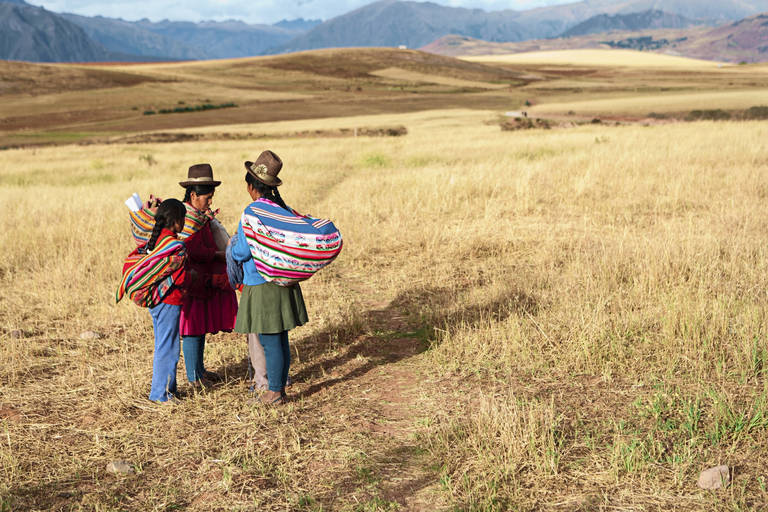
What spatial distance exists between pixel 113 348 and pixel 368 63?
140033mm

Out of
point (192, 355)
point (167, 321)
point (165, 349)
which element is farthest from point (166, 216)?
point (192, 355)

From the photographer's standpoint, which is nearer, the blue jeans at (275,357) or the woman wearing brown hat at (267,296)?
the woman wearing brown hat at (267,296)

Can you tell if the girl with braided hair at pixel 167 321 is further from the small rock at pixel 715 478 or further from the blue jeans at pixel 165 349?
the small rock at pixel 715 478

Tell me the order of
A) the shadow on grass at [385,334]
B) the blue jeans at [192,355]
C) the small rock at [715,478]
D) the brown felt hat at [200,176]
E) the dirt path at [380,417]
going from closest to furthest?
the small rock at [715,478], the dirt path at [380,417], the brown felt hat at [200,176], the blue jeans at [192,355], the shadow on grass at [385,334]

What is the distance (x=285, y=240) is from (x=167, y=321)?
142cm

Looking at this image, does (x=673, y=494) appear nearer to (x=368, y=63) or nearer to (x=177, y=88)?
(x=177, y=88)

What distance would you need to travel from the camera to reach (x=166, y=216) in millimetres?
4719

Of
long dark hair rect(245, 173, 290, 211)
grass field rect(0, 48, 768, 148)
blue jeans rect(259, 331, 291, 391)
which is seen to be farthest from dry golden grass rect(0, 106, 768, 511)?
grass field rect(0, 48, 768, 148)

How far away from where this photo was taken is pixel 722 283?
7.07m

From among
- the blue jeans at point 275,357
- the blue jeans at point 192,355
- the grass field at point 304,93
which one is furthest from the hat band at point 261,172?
the grass field at point 304,93

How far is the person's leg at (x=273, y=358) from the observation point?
191 inches

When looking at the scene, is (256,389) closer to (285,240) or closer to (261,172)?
(285,240)

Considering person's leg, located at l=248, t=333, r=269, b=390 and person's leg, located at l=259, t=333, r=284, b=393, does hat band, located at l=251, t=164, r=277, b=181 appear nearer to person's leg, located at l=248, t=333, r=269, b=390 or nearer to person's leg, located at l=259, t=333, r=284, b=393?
person's leg, located at l=259, t=333, r=284, b=393

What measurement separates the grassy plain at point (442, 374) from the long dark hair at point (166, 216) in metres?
1.41
